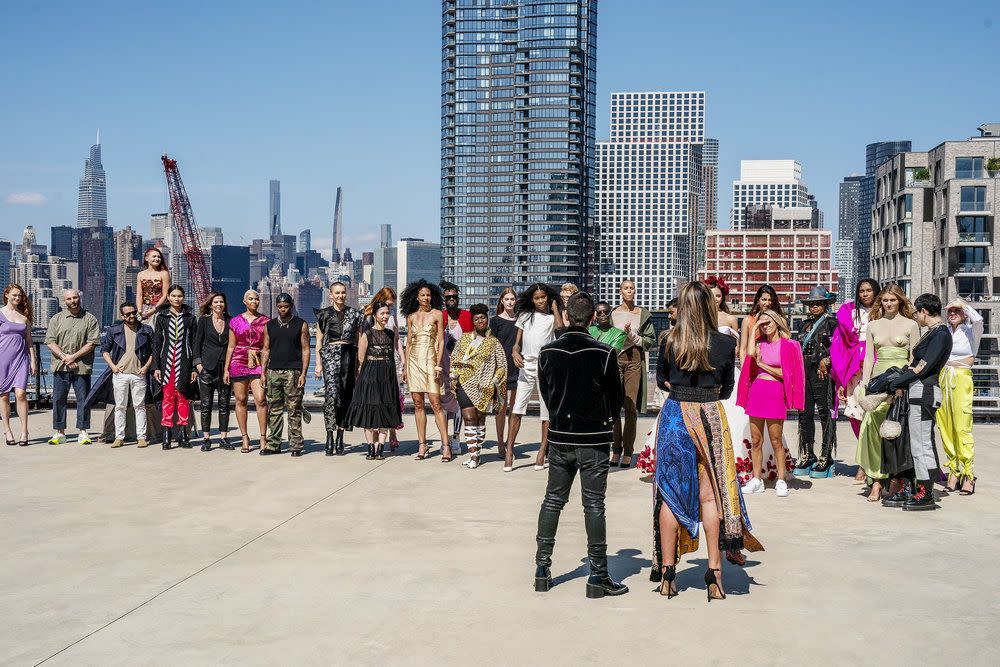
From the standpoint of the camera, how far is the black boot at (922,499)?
7.86 metres

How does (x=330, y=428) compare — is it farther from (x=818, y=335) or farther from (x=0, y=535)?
(x=818, y=335)

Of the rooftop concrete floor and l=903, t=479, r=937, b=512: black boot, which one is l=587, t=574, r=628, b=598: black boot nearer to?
the rooftop concrete floor

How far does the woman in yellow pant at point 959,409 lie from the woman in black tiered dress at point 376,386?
544 cm

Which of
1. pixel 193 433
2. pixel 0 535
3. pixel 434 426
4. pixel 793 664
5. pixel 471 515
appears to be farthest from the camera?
pixel 434 426

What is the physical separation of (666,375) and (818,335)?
14.8 ft

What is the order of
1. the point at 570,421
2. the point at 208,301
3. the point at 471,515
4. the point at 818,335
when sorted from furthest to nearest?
the point at 208,301 < the point at 818,335 < the point at 471,515 < the point at 570,421

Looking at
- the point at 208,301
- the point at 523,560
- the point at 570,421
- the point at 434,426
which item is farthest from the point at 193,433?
the point at 570,421

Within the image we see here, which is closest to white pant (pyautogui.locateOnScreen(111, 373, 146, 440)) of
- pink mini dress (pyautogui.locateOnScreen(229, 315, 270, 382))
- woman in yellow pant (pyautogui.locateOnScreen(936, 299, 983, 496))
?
pink mini dress (pyautogui.locateOnScreen(229, 315, 270, 382))

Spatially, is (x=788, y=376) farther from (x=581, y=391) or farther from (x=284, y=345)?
(x=284, y=345)

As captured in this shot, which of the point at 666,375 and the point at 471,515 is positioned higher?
the point at 666,375

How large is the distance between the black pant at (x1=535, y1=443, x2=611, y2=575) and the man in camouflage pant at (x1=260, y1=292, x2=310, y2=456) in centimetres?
561

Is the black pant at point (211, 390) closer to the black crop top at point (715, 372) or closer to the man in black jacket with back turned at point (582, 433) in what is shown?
the man in black jacket with back turned at point (582, 433)

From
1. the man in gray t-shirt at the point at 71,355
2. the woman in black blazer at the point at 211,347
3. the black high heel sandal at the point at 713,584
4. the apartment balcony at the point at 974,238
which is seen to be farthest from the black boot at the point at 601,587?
the apartment balcony at the point at 974,238

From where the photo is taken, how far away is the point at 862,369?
28.0 ft
